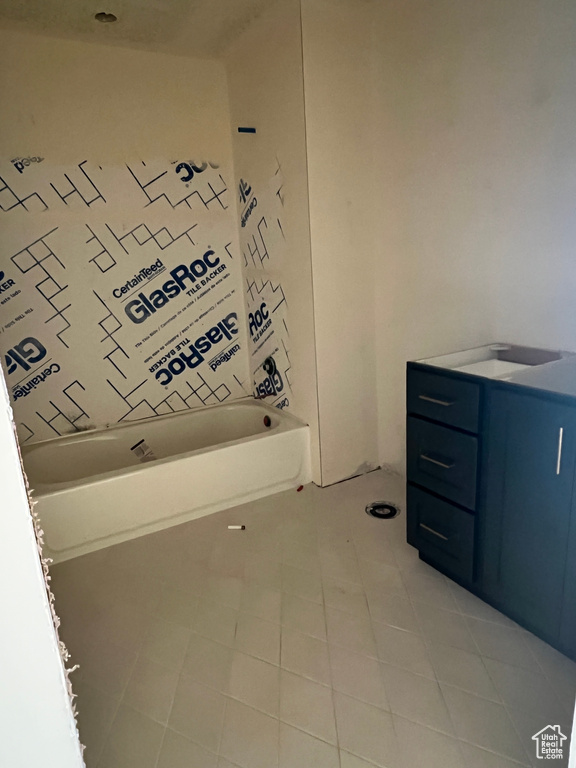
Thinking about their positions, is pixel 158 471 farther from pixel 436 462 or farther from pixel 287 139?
pixel 287 139

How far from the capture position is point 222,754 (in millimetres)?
1329

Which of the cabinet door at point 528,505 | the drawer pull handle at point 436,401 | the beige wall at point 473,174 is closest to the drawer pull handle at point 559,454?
the cabinet door at point 528,505

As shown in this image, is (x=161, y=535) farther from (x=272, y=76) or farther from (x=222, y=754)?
(x=272, y=76)

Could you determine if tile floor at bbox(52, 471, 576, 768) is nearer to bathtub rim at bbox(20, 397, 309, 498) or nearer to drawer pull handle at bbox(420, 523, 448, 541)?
drawer pull handle at bbox(420, 523, 448, 541)

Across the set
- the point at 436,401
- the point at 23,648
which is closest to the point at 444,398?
the point at 436,401

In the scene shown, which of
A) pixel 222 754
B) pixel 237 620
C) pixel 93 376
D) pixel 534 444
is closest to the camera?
pixel 222 754

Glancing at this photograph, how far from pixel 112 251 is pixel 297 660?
2361 mm

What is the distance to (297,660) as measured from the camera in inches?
64.2

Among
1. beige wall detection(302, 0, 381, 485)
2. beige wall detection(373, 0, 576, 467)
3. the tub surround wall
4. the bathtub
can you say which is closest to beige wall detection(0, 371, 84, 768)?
the bathtub

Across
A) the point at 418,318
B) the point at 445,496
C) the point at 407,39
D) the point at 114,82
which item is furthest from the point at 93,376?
the point at 407,39

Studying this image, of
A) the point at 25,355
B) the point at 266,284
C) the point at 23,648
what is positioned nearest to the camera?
the point at 23,648

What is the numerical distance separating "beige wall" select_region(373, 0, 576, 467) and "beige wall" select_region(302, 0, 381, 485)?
91 millimetres

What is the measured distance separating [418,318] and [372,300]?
1.15ft

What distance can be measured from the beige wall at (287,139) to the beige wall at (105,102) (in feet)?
0.60
